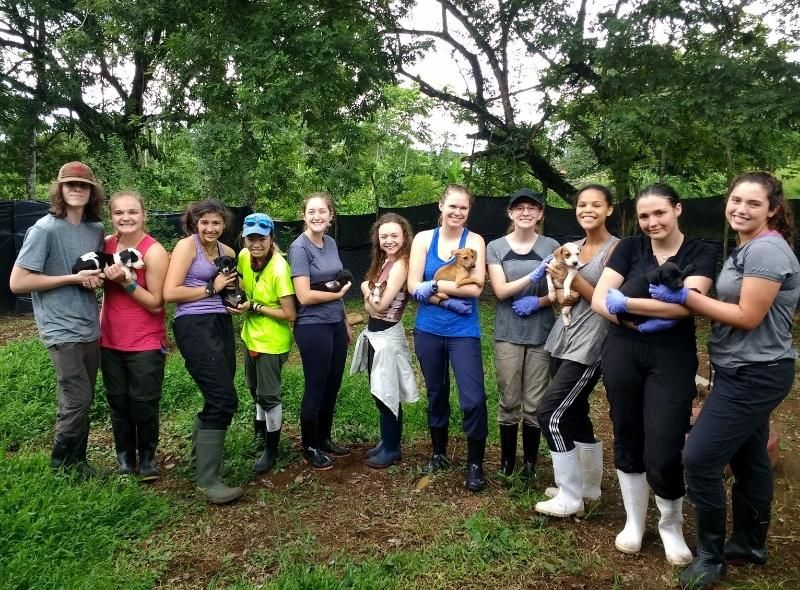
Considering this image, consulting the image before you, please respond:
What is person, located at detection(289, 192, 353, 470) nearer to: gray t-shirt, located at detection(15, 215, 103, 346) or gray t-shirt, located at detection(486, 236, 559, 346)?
gray t-shirt, located at detection(486, 236, 559, 346)

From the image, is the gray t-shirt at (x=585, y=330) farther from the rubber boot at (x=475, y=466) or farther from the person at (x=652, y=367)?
the rubber boot at (x=475, y=466)

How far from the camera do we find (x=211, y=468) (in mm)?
3250

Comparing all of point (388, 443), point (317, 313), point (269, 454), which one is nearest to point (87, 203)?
point (317, 313)

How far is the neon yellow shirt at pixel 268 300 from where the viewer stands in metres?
3.44

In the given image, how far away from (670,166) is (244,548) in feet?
32.9

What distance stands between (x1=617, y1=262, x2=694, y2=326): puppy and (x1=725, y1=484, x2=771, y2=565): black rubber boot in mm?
986

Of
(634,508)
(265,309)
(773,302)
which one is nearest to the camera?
(773,302)

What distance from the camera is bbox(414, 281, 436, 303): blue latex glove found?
3.21m

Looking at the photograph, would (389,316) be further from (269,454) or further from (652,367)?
(652,367)

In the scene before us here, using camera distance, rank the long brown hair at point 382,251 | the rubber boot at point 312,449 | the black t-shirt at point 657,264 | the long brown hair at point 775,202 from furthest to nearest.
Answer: the rubber boot at point 312,449 < the long brown hair at point 382,251 < the black t-shirt at point 657,264 < the long brown hair at point 775,202

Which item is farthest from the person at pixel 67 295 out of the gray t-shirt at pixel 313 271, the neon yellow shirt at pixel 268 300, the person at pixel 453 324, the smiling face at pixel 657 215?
the smiling face at pixel 657 215

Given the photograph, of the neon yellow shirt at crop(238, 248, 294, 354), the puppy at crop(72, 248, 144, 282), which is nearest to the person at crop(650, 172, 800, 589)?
the neon yellow shirt at crop(238, 248, 294, 354)

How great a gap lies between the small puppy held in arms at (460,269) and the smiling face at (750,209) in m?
1.29

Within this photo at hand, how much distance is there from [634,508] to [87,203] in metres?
3.44
